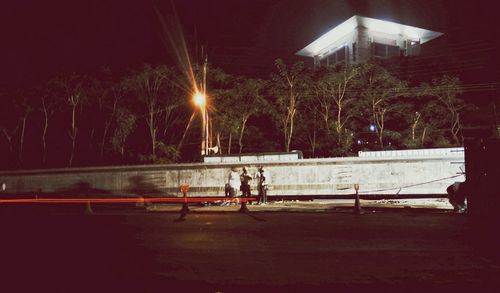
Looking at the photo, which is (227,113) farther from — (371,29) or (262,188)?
(371,29)

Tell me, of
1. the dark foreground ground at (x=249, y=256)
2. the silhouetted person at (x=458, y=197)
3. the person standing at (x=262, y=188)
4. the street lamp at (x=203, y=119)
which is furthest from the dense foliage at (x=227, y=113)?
the dark foreground ground at (x=249, y=256)

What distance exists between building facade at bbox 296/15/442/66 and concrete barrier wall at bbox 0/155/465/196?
1657 centimetres

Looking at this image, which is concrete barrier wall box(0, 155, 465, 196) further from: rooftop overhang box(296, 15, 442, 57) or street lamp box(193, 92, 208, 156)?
rooftop overhang box(296, 15, 442, 57)

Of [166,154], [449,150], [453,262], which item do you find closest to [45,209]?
[166,154]

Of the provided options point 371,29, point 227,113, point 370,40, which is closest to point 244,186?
point 227,113

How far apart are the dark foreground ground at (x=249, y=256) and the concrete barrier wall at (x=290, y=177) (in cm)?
672

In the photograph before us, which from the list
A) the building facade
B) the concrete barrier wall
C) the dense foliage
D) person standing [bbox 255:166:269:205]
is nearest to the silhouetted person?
the concrete barrier wall

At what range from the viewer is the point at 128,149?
87.6 ft

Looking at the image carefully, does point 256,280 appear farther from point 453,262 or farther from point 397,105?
point 397,105

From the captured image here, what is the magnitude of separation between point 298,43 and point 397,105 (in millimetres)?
17136

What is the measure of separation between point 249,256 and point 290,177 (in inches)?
513

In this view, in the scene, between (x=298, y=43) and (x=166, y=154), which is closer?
(x=166, y=154)

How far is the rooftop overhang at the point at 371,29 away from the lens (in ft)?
115

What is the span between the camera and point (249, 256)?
797 centimetres
